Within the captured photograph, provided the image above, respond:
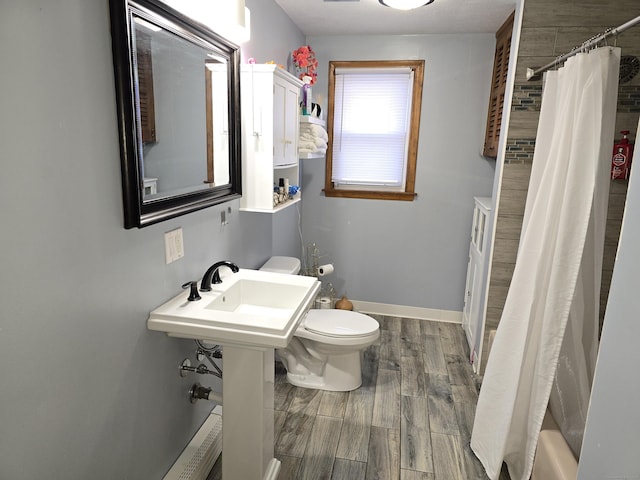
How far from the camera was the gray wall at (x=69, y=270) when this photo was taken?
0.94m

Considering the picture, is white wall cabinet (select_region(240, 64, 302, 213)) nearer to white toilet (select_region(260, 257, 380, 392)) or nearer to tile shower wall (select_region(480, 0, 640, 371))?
white toilet (select_region(260, 257, 380, 392))

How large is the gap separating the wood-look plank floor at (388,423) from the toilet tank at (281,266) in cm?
69

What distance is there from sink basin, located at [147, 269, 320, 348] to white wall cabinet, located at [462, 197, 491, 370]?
1.40 m

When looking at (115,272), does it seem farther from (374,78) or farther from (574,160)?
(374,78)

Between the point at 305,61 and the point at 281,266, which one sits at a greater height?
the point at 305,61

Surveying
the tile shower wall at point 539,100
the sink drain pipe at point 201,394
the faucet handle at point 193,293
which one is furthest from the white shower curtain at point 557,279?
the faucet handle at point 193,293

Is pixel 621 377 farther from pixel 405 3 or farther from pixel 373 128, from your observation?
pixel 373 128

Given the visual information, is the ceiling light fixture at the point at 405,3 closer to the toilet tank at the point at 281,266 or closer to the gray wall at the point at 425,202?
the gray wall at the point at 425,202

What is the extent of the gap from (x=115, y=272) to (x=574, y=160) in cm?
169

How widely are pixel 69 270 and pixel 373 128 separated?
2718 millimetres

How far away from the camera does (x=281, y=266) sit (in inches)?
104

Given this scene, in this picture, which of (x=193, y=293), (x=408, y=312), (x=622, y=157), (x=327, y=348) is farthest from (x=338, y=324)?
(x=622, y=157)

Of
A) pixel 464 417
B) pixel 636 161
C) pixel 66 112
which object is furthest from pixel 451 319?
pixel 66 112

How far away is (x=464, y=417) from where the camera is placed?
2.30 metres
